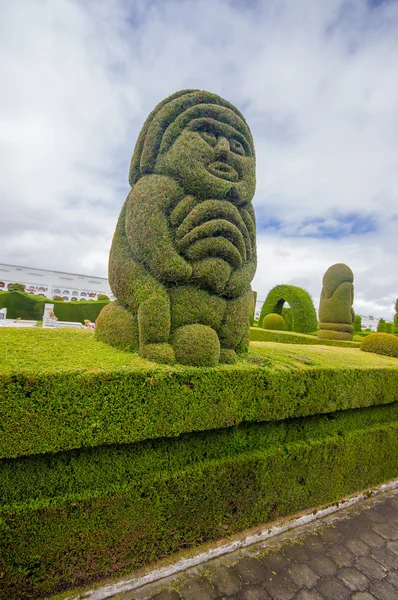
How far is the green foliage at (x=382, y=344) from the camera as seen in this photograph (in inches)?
264

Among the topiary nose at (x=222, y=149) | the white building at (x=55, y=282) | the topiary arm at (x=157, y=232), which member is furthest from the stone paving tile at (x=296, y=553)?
the white building at (x=55, y=282)

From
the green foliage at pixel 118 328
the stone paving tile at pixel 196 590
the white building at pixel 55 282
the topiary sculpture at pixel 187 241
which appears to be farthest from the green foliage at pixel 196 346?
the white building at pixel 55 282

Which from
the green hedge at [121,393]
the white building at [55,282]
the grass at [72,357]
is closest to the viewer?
the green hedge at [121,393]

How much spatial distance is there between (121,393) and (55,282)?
198 feet

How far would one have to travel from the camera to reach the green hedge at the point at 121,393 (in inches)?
91.6

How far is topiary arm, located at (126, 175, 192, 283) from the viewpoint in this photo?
332 cm

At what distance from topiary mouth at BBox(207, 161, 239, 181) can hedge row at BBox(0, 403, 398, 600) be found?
9.25 feet

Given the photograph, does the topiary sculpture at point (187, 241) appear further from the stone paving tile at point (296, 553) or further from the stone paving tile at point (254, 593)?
the stone paving tile at point (296, 553)

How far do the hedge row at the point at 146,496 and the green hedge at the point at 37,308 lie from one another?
17.4m

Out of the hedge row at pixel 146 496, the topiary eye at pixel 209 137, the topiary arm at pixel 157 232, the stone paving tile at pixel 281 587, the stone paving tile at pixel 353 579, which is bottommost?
the stone paving tile at pixel 353 579

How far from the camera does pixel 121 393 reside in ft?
8.63

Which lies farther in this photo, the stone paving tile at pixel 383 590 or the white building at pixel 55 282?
the white building at pixel 55 282

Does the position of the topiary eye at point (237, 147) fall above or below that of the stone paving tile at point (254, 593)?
above

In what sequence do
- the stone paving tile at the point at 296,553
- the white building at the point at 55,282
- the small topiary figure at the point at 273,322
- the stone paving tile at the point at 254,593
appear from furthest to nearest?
the white building at the point at 55,282
the small topiary figure at the point at 273,322
the stone paving tile at the point at 296,553
the stone paving tile at the point at 254,593
